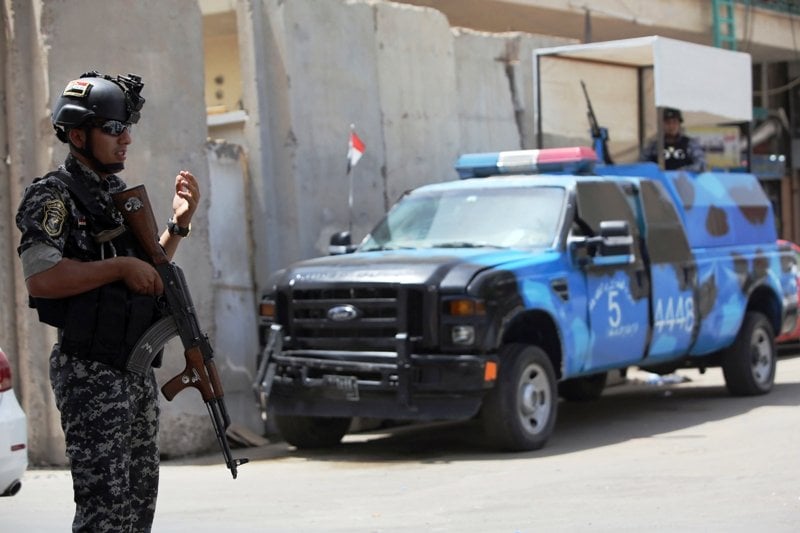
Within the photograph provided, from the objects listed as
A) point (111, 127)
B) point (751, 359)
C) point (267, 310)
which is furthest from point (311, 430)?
point (111, 127)

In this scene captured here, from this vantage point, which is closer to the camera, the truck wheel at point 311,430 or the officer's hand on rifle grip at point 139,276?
the officer's hand on rifle grip at point 139,276

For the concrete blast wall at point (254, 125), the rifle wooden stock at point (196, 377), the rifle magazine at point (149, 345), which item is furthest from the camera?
the concrete blast wall at point (254, 125)

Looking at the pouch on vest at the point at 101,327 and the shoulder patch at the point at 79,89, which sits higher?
the shoulder patch at the point at 79,89

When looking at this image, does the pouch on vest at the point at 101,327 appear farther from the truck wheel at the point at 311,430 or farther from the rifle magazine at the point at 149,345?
the truck wheel at the point at 311,430

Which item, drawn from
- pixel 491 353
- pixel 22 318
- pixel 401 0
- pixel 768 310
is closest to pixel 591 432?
pixel 491 353

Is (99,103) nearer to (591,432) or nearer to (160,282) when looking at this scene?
(160,282)

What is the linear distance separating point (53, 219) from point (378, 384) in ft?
17.0

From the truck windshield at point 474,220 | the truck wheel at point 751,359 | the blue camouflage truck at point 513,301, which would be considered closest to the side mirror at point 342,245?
the blue camouflage truck at point 513,301

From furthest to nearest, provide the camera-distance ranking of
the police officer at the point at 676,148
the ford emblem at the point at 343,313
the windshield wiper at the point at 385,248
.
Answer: the police officer at the point at 676,148, the windshield wiper at the point at 385,248, the ford emblem at the point at 343,313

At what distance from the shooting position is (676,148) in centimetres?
1398

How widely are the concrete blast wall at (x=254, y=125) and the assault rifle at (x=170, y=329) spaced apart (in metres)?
5.56

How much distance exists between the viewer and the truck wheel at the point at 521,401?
31.7ft

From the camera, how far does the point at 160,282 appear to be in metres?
4.74

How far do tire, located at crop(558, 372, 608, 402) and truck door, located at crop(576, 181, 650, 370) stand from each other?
2.09m
